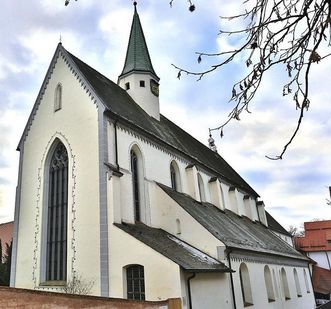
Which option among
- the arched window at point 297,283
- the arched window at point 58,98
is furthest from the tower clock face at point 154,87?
the arched window at point 297,283

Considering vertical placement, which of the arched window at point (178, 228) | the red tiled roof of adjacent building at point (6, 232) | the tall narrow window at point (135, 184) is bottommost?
the arched window at point (178, 228)

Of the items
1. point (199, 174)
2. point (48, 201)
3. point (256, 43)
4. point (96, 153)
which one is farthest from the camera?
point (199, 174)

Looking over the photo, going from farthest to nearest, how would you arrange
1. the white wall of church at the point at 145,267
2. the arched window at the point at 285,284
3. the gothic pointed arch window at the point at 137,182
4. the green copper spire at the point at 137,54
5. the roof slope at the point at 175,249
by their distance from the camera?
the green copper spire at the point at 137,54 → the arched window at the point at 285,284 → the gothic pointed arch window at the point at 137,182 → the roof slope at the point at 175,249 → the white wall of church at the point at 145,267

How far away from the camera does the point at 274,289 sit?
18922 mm

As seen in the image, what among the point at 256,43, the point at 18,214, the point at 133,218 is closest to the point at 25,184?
the point at 18,214

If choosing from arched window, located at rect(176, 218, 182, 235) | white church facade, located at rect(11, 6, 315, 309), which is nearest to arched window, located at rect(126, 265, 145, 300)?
white church facade, located at rect(11, 6, 315, 309)

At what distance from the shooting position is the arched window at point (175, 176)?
1903cm

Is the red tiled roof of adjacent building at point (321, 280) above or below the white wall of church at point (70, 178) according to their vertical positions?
below

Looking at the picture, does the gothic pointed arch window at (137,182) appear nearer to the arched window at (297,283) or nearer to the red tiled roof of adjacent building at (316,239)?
the arched window at (297,283)

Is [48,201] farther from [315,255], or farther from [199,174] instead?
[315,255]

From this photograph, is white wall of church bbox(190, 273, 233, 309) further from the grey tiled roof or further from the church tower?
the grey tiled roof

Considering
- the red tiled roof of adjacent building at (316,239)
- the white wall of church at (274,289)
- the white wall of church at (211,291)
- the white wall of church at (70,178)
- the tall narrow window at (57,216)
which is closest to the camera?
the white wall of church at (211,291)

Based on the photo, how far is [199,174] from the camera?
21.9 meters

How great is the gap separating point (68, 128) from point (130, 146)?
2.73 metres
